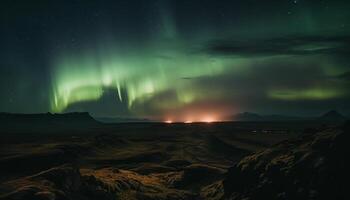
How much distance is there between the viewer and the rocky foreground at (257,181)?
27784 mm

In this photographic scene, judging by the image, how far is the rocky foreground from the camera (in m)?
27.8

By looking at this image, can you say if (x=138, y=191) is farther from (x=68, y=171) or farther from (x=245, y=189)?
(x=245, y=189)

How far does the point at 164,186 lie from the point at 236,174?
1071 cm

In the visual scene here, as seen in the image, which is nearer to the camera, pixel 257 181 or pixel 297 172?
pixel 297 172

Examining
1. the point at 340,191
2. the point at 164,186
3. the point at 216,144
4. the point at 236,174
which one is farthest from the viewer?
the point at 216,144

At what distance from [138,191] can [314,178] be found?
1784 cm

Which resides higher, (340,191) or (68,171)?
(68,171)

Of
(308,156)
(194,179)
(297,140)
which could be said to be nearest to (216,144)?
(194,179)

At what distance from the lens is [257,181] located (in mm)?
33312

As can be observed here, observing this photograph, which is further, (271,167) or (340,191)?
(271,167)

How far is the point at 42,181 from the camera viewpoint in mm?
31578

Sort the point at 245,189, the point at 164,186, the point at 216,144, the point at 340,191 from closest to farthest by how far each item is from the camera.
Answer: the point at 340,191 → the point at 245,189 → the point at 164,186 → the point at 216,144

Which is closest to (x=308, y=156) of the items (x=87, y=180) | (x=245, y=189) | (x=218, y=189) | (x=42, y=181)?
(x=245, y=189)

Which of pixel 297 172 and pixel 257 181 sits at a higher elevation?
pixel 297 172
